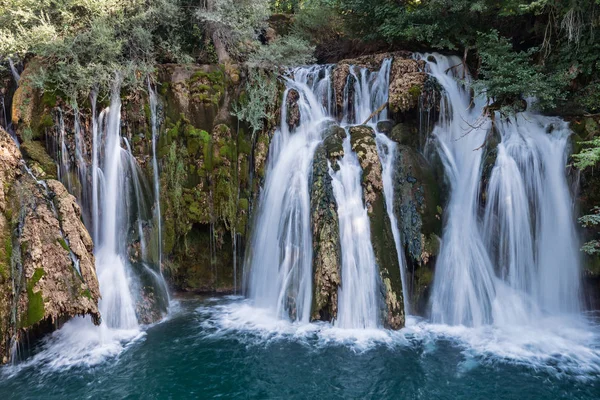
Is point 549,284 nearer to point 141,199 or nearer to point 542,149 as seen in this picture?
point 542,149

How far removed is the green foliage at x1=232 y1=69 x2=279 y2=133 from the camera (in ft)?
30.0

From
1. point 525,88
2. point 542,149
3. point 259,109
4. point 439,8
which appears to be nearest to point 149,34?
point 259,109

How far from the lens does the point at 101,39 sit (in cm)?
824

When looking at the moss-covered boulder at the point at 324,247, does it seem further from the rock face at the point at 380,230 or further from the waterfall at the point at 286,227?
the rock face at the point at 380,230

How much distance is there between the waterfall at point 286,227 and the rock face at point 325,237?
0.24 meters

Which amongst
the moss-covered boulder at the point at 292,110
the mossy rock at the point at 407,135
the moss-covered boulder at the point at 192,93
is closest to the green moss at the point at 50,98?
the moss-covered boulder at the point at 192,93

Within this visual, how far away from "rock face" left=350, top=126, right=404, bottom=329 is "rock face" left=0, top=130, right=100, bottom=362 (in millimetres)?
5236

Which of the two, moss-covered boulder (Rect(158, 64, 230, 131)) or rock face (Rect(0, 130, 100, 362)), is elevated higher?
moss-covered boulder (Rect(158, 64, 230, 131))

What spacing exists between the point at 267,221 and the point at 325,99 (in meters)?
3.98

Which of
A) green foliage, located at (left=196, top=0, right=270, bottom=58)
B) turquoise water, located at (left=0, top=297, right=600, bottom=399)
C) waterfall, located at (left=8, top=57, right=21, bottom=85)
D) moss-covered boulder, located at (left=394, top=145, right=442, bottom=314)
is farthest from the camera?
green foliage, located at (left=196, top=0, right=270, bottom=58)

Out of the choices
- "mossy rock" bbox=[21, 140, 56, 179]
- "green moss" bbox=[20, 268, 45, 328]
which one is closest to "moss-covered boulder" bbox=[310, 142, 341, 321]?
"green moss" bbox=[20, 268, 45, 328]

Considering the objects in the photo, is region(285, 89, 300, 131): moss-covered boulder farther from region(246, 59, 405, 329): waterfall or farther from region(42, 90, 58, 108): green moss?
region(42, 90, 58, 108): green moss

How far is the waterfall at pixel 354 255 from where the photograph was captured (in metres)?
7.21

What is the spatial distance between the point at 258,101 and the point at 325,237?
3946mm
